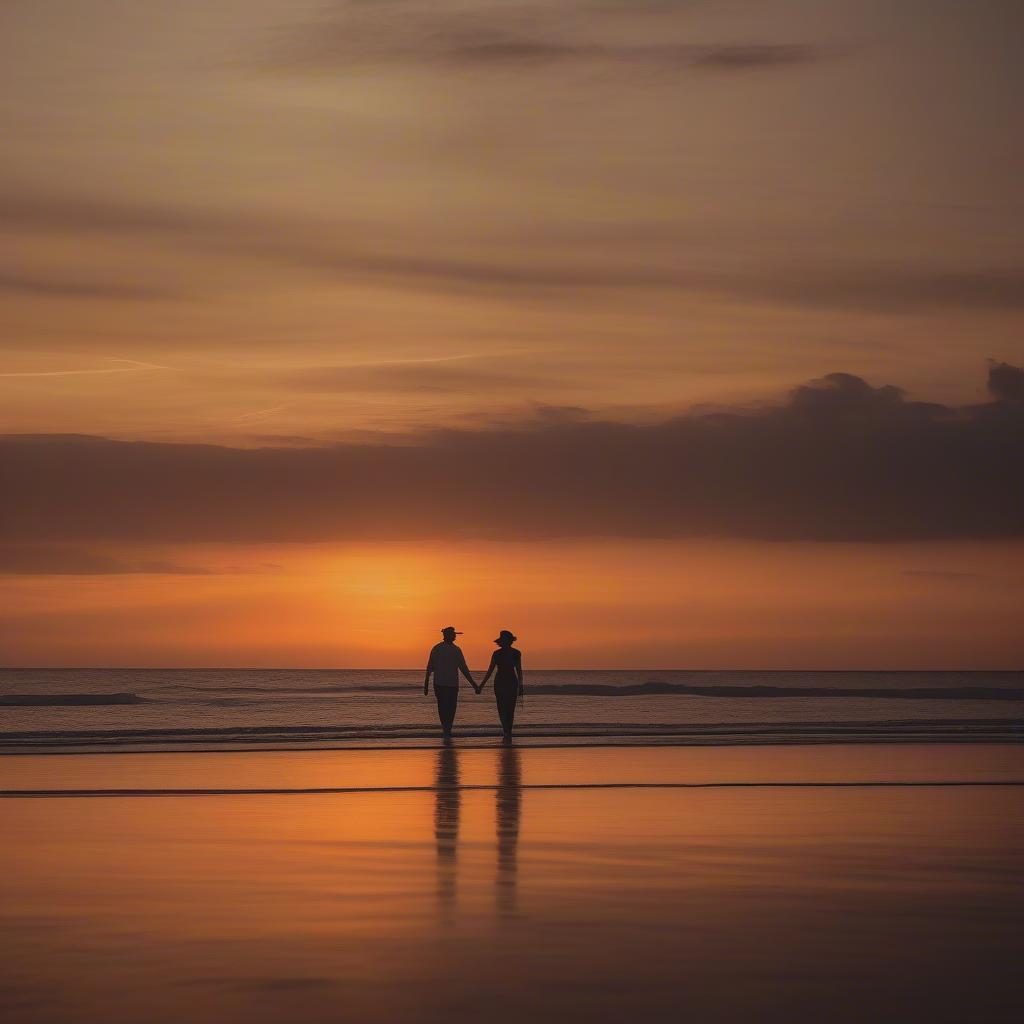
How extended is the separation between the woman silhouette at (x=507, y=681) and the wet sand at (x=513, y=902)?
10.5m

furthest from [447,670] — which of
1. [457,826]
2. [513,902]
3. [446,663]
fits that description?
[513,902]

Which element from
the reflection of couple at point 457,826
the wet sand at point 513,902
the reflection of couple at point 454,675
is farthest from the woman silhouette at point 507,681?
the wet sand at point 513,902

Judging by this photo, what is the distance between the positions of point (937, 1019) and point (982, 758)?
19873 millimetres

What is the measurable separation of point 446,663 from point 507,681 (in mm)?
1344

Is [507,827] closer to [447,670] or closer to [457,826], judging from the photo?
[457,826]

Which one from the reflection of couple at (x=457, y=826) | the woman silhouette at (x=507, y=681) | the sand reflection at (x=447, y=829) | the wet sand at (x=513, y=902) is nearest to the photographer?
the wet sand at (x=513, y=902)

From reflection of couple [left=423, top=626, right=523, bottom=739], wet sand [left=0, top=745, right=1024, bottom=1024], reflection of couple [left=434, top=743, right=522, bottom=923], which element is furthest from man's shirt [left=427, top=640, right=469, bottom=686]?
wet sand [left=0, top=745, right=1024, bottom=1024]

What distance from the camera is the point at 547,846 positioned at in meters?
14.2

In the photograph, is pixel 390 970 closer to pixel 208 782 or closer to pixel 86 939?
pixel 86 939

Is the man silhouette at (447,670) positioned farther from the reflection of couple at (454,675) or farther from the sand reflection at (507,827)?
the sand reflection at (507,827)

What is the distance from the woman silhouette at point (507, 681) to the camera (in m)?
31.6

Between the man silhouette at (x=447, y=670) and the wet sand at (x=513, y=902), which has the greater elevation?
the man silhouette at (x=447, y=670)

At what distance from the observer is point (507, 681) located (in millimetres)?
31656

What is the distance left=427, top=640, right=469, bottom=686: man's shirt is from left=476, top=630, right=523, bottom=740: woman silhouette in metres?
0.60
